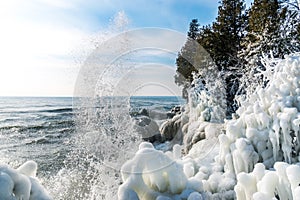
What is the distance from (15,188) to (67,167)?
933 centimetres

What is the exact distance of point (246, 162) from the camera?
11.4 feet

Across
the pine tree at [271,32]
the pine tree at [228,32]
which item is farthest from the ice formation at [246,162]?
the pine tree at [228,32]

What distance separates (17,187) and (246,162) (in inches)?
110

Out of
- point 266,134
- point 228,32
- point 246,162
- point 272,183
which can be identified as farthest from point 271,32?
point 272,183

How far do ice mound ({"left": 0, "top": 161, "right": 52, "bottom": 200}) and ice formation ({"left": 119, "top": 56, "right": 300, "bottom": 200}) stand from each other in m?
0.59

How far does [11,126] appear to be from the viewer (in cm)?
2248

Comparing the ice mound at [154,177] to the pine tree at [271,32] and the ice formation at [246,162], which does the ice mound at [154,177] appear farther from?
the pine tree at [271,32]

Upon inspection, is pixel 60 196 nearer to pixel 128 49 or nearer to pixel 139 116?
pixel 128 49

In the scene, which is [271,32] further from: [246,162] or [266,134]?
[246,162]

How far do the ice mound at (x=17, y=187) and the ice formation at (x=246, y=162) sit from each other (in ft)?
1.93

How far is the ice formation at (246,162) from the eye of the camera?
2.04 metres

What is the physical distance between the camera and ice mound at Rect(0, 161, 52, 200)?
1.31m

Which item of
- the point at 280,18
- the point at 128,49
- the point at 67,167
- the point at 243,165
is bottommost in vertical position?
the point at 67,167

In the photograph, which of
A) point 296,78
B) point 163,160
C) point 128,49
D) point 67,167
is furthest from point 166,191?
point 67,167
